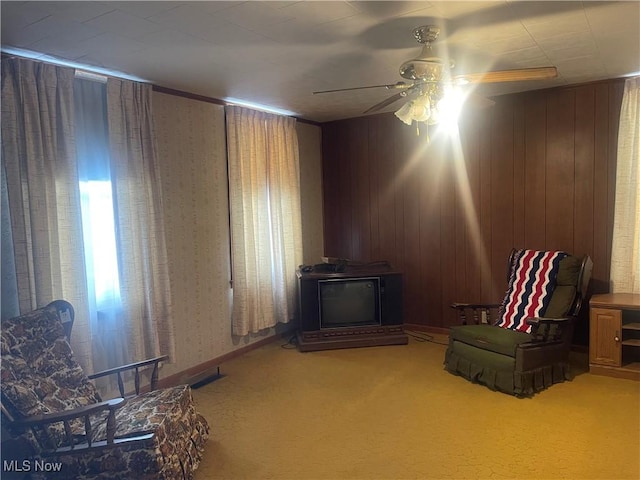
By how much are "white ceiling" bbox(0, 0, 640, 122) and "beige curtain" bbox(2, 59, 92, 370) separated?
236 millimetres

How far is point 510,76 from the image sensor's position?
2719 millimetres

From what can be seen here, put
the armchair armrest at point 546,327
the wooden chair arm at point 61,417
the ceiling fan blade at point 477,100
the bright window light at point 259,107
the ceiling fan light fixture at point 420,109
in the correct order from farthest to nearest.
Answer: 1. the bright window light at point 259,107
2. the armchair armrest at point 546,327
3. the ceiling fan blade at point 477,100
4. the ceiling fan light fixture at point 420,109
5. the wooden chair arm at point 61,417

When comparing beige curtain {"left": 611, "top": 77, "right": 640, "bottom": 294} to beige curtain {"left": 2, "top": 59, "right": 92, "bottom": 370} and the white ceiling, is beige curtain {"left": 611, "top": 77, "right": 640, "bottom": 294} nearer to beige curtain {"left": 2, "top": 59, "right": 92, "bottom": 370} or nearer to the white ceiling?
the white ceiling

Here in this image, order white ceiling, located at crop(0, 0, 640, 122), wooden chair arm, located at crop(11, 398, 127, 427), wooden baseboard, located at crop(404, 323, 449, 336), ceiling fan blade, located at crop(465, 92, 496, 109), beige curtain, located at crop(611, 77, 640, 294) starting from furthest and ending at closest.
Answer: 1. wooden baseboard, located at crop(404, 323, 449, 336)
2. beige curtain, located at crop(611, 77, 640, 294)
3. ceiling fan blade, located at crop(465, 92, 496, 109)
4. white ceiling, located at crop(0, 0, 640, 122)
5. wooden chair arm, located at crop(11, 398, 127, 427)

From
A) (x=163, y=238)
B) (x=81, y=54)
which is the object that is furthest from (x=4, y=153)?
(x=163, y=238)

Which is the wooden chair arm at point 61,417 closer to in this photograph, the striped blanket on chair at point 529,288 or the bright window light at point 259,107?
the bright window light at point 259,107

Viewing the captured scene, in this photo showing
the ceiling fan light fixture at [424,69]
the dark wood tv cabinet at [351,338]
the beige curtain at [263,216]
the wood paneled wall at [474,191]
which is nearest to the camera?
the ceiling fan light fixture at [424,69]

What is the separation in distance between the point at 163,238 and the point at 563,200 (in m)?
3.60

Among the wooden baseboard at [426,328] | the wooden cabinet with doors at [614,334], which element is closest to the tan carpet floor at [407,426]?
the wooden cabinet with doors at [614,334]

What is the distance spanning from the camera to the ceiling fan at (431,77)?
2596 mm

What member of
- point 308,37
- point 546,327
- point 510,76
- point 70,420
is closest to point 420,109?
point 510,76

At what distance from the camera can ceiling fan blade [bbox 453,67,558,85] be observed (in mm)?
2625

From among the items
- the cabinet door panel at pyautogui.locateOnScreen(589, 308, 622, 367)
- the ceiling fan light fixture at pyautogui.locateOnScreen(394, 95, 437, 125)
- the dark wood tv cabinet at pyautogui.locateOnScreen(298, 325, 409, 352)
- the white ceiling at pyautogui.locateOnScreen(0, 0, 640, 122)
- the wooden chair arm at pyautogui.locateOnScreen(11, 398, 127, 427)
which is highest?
the white ceiling at pyautogui.locateOnScreen(0, 0, 640, 122)

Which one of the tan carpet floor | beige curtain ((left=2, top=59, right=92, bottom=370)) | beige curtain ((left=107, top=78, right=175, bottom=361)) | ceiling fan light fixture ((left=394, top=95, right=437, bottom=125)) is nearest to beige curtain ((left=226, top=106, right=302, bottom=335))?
the tan carpet floor
